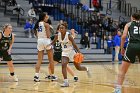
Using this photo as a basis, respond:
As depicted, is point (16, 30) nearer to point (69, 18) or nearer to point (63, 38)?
point (69, 18)

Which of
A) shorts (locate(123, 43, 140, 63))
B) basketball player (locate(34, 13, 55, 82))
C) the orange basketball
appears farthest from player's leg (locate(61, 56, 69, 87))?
shorts (locate(123, 43, 140, 63))

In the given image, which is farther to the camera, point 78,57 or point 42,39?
point 42,39

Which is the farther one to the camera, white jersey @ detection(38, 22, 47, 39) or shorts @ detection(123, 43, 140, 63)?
white jersey @ detection(38, 22, 47, 39)

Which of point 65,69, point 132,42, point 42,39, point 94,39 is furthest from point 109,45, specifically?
point 132,42

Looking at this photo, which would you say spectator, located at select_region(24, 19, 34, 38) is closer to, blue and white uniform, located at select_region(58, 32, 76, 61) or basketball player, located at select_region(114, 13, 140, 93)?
blue and white uniform, located at select_region(58, 32, 76, 61)

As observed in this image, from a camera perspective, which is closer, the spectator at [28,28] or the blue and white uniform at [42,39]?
the blue and white uniform at [42,39]

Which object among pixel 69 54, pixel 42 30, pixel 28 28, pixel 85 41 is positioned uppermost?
pixel 42 30

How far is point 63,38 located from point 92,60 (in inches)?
479

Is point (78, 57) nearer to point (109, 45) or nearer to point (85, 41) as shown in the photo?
point (85, 41)

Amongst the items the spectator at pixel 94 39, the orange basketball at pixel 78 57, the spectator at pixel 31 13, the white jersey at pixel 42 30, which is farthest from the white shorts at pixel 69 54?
the spectator at pixel 94 39

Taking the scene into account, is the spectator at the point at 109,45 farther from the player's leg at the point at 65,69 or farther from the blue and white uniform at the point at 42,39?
the player's leg at the point at 65,69

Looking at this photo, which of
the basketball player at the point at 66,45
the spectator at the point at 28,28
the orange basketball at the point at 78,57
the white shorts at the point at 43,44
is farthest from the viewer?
the spectator at the point at 28,28

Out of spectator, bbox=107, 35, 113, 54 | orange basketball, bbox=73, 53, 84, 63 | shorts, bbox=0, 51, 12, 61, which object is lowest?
spectator, bbox=107, 35, 113, 54

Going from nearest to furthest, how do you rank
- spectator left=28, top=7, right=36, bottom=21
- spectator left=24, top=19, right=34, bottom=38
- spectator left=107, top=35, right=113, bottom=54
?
spectator left=24, top=19, right=34, bottom=38 < spectator left=28, top=7, right=36, bottom=21 < spectator left=107, top=35, right=113, bottom=54
